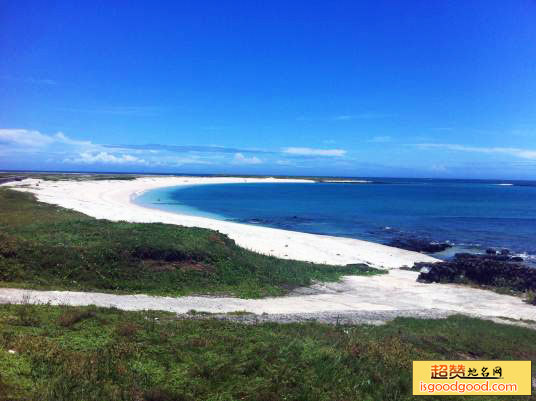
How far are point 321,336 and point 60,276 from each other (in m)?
13.6

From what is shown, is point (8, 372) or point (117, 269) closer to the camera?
point (8, 372)

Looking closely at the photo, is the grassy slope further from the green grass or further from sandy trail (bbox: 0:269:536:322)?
the green grass

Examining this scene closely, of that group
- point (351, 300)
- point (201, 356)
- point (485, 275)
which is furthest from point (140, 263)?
point (485, 275)

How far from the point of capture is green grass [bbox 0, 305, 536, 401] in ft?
26.9

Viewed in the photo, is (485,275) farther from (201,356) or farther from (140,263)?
(201,356)

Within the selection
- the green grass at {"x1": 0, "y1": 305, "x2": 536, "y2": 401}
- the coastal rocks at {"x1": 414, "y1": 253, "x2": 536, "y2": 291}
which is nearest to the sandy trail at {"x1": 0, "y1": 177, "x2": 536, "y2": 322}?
the coastal rocks at {"x1": 414, "y1": 253, "x2": 536, "y2": 291}

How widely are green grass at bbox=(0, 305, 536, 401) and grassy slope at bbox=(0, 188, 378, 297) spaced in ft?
21.6

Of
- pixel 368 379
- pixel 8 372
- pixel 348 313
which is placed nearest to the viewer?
pixel 8 372

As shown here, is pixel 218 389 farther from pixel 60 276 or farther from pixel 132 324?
pixel 60 276

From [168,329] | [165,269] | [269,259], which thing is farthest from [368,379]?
[269,259]

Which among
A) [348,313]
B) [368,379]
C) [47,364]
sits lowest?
[348,313]

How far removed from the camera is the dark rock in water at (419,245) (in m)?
46.5

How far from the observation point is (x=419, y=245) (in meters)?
47.7

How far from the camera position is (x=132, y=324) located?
1247 cm
